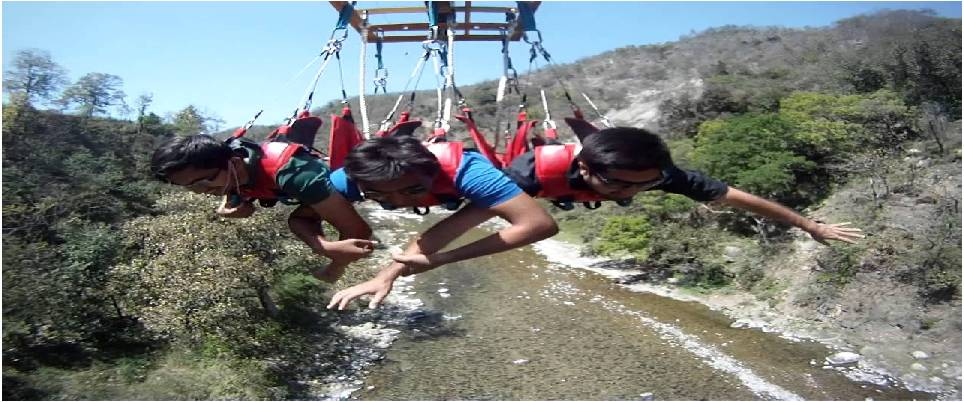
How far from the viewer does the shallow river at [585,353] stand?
11.0 m

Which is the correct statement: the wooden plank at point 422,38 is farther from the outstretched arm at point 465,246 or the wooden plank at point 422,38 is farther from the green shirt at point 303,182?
the outstretched arm at point 465,246

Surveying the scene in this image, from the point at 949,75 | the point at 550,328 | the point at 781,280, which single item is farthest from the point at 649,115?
the point at 550,328

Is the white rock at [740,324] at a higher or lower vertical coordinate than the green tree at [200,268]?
lower

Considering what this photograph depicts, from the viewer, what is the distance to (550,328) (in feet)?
44.3

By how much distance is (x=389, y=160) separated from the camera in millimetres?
2377

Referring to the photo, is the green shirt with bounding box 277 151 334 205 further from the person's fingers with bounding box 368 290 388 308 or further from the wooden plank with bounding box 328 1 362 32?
the wooden plank with bounding box 328 1 362 32

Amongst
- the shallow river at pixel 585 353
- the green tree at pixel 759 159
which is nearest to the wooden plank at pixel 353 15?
the shallow river at pixel 585 353

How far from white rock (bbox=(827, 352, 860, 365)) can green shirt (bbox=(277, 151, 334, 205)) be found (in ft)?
37.2

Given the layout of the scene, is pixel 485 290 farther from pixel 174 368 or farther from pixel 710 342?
pixel 174 368

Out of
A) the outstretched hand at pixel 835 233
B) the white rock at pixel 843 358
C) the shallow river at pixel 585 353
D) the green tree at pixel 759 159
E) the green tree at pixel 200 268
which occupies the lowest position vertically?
the shallow river at pixel 585 353

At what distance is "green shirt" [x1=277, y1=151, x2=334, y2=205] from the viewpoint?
2639 mm

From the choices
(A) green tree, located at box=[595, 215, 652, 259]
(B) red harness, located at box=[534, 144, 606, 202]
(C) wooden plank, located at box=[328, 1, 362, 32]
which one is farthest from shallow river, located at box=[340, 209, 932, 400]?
(B) red harness, located at box=[534, 144, 606, 202]

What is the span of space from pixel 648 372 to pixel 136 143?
52.0 feet

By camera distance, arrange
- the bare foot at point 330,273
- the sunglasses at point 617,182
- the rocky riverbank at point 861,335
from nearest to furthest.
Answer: the sunglasses at point 617,182
the bare foot at point 330,273
the rocky riverbank at point 861,335
